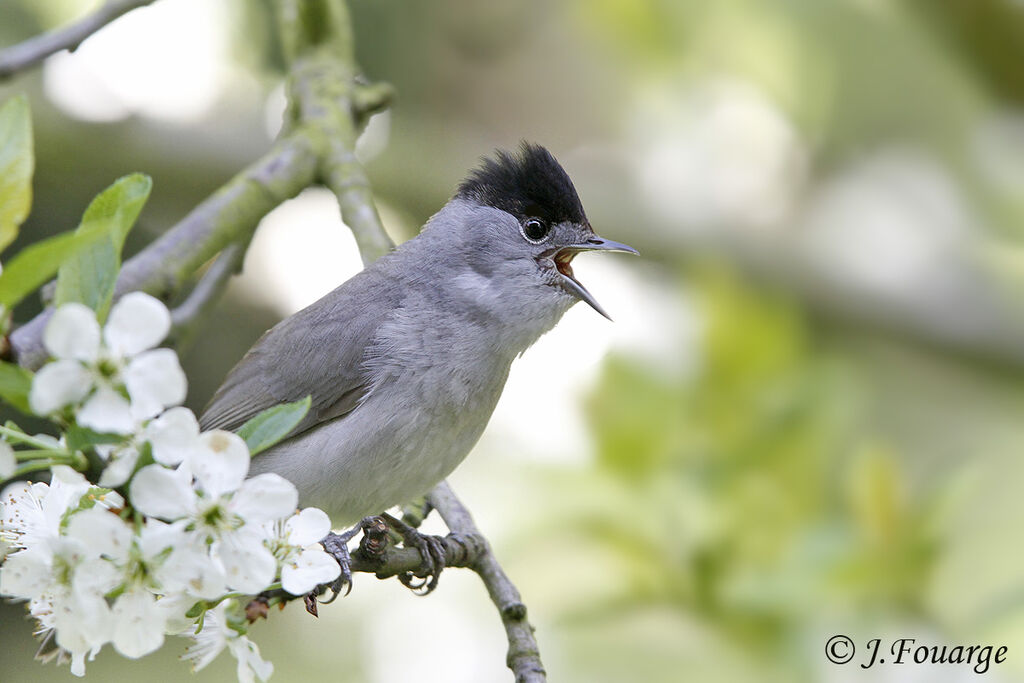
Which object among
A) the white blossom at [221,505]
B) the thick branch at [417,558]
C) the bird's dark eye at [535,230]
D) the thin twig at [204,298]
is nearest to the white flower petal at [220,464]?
the white blossom at [221,505]

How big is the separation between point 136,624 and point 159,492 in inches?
6.9

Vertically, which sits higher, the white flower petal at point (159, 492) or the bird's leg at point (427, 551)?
the bird's leg at point (427, 551)

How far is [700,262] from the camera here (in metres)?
3.80

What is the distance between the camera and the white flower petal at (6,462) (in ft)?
3.31

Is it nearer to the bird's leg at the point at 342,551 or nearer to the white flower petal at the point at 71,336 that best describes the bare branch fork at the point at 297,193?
the bird's leg at the point at 342,551

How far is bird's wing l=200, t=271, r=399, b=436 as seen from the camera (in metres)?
2.21

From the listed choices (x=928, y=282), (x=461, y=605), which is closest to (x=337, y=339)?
(x=461, y=605)

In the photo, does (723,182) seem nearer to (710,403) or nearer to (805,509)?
(710,403)

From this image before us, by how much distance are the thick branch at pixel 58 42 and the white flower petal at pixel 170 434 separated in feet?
4.21

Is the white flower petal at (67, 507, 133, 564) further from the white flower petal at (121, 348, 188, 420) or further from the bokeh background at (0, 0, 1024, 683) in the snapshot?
the bokeh background at (0, 0, 1024, 683)

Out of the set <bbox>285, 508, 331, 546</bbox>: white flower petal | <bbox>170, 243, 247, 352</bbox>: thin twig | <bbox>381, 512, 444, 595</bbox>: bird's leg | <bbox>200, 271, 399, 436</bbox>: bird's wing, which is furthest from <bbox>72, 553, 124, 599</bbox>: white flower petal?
<bbox>170, 243, 247, 352</bbox>: thin twig

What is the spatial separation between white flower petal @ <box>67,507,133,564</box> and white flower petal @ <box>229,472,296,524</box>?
114 millimetres

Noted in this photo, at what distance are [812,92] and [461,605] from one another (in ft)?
8.76

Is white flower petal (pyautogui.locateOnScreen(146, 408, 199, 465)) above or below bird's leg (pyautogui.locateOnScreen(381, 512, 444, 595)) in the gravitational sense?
below
